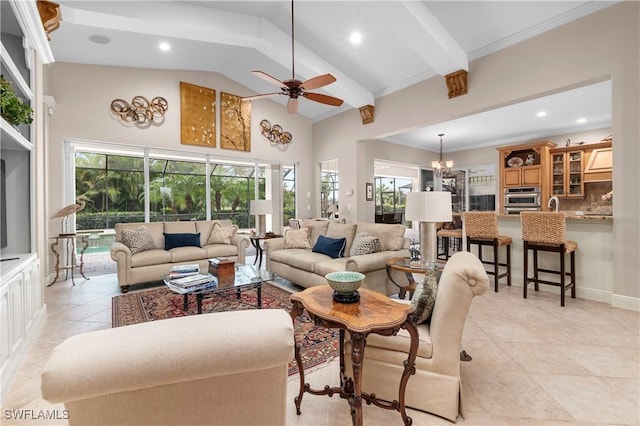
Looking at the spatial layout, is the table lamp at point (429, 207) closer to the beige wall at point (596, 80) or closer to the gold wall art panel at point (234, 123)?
the beige wall at point (596, 80)

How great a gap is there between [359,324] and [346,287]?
0.28m

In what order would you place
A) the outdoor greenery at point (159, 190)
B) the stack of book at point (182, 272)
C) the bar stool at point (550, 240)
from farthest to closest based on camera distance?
1. the outdoor greenery at point (159, 190)
2. the bar stool at point (550, 240)
3. the stack of book at point (182, 272)

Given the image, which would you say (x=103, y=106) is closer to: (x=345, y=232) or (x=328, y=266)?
(x=345, y=232)

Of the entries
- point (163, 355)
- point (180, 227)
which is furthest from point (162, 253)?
point (163, 355)

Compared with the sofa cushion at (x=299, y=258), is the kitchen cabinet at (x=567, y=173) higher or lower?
higher

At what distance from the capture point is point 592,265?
3.65m

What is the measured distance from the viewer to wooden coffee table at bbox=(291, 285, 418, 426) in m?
1.48

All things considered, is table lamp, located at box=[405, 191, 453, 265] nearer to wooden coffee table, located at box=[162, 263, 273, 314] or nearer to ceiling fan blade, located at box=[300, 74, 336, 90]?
ceiling fan blade, located at box=[300, 74, 336, 90]

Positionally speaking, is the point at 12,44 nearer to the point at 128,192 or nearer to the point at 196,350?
the point at 128,192

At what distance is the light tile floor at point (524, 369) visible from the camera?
1722 millimetres

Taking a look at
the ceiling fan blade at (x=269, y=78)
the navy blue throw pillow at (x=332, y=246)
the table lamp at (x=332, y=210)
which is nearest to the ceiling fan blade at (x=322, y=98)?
the ceiling fan blade at (x=269, y=78)

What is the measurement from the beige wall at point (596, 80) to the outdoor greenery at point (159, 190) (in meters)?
4.43

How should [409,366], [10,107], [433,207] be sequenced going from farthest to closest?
[433,207]
[10,107]
[409,366]

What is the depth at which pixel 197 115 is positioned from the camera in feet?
20.0
